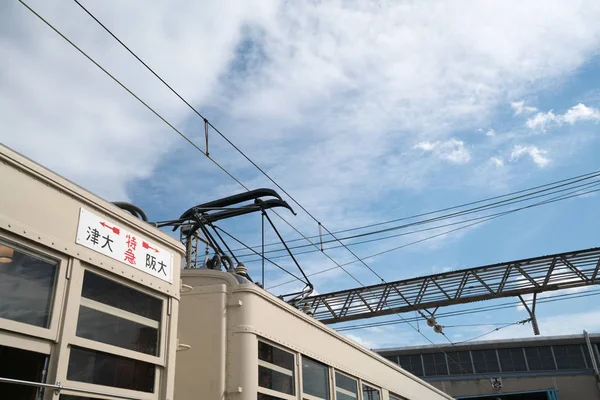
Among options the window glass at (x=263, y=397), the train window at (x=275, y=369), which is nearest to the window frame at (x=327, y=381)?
the train window at (x=275, y=369)

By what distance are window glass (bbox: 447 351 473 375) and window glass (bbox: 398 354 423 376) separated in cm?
135

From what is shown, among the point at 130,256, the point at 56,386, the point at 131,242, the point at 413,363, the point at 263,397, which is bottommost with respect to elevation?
the point at 56,386

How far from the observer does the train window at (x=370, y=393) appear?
6861 millimetres

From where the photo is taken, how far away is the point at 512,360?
77.2 feet

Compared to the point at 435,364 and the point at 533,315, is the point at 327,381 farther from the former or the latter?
the point at 435,364

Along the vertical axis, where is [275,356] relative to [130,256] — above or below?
below

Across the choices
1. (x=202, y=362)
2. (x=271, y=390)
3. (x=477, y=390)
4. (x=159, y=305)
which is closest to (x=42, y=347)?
(x=159, y=305)

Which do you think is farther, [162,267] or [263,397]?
[263,397]

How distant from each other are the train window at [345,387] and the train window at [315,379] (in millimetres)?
279

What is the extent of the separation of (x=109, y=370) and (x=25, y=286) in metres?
0.79

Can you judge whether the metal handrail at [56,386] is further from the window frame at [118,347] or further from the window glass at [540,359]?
the window glass at [540,359]

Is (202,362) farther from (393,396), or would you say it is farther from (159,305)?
(393,396)

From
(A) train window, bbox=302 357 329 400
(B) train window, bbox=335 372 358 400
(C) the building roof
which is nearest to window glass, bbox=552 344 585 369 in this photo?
(C) the building roof

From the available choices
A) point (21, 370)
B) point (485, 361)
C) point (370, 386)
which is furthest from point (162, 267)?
point (485, 361)
